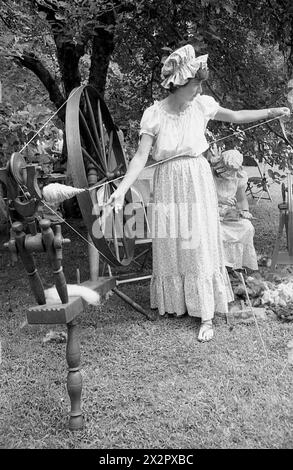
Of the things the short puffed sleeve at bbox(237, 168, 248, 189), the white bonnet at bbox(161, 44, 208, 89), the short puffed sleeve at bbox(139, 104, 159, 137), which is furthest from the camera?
the short puffed sleeve at bbox(237, 168, 248, 189)

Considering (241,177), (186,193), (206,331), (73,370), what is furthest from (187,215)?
(73,370)

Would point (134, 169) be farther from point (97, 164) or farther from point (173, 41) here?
point (173, 41)

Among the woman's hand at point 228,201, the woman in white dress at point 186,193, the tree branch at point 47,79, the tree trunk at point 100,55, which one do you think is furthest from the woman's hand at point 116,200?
the tree branch at point 47,79

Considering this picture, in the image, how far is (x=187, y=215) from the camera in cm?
297

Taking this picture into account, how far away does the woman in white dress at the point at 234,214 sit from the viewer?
3564 mm

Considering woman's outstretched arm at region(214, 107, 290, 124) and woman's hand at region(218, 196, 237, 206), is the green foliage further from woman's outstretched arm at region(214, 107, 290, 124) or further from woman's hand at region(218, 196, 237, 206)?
woman's hand at region(218, 196, 237, 206)

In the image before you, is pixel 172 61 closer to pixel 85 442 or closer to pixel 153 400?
pixel 153 400

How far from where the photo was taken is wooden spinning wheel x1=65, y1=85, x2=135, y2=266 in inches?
100

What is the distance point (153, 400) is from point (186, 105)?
1.58 meters

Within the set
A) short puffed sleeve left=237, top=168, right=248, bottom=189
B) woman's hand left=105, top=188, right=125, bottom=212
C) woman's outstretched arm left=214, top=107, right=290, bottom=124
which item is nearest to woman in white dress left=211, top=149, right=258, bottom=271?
short puffed sleeve left=237, top=168, right=248, bottom=189

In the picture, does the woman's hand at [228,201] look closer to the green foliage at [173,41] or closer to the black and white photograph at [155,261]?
the black and white photograph at [155,261]

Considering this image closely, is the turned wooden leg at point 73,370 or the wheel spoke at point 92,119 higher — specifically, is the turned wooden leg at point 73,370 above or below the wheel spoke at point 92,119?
below

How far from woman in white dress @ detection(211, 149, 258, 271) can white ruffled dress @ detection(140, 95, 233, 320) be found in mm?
463

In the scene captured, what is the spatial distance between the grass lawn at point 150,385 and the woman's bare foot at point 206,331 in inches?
1.7
